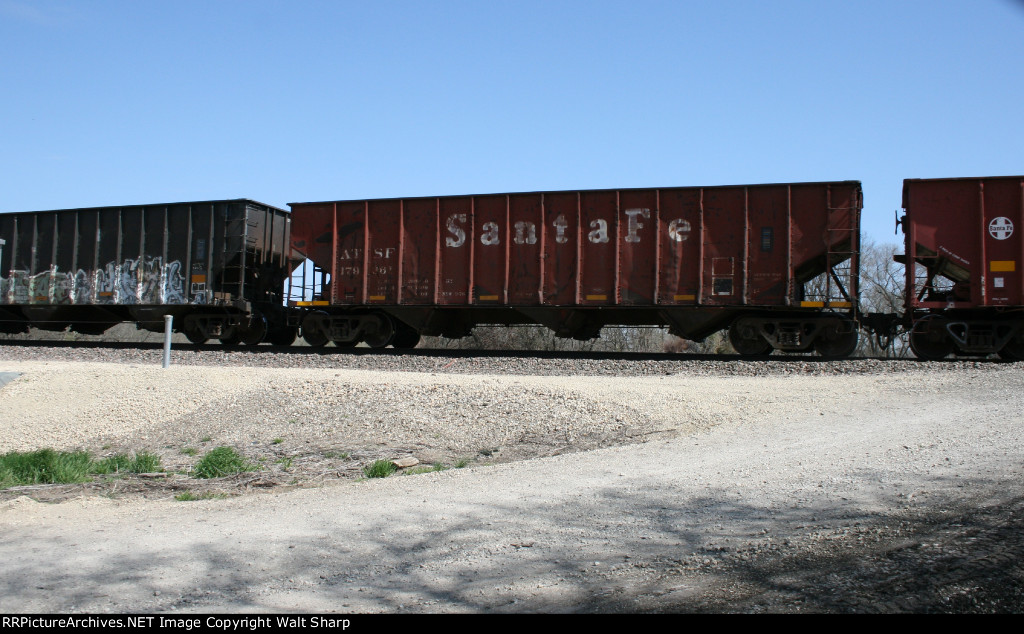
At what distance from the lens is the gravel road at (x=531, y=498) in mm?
3424

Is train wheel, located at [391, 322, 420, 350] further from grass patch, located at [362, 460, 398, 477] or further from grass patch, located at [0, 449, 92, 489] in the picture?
grass patch, located at [362, 460, 398, 477]

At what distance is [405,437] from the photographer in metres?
8.38

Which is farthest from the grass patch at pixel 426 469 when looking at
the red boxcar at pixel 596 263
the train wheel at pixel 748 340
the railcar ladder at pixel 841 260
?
the railcar ladder at pixel 841 260

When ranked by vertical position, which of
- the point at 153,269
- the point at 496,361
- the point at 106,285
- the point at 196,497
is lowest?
the point at 196,497

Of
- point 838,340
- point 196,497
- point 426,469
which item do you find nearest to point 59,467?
point 196,497

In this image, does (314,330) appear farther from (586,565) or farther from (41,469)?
(586,565)

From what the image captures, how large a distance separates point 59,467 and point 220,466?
1.51m

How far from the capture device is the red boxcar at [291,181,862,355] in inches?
554

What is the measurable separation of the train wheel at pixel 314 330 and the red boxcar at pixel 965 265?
1271 centimetres

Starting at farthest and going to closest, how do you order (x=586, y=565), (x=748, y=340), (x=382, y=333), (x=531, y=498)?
(x=382, y=333), (x=748, y=340), (x=531, y=498), (x=586, y=565)

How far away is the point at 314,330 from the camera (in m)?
17.2

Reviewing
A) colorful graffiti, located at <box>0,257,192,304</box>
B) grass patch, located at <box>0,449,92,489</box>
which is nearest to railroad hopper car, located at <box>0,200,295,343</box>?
colorful graffiti, located at <box>0,257,192,304</box>

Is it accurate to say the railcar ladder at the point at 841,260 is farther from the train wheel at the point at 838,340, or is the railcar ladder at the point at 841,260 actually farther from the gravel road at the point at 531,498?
the gravel road at the point at 531,498

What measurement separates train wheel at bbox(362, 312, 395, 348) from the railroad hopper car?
3021mm
